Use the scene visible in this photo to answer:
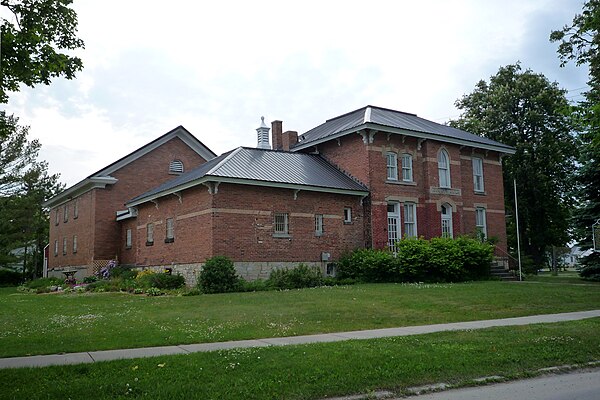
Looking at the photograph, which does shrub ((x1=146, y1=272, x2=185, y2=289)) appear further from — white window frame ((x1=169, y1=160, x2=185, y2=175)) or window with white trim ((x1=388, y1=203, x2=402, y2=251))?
white window frame ((x1=169, y1=160, x2=185, y2=175))

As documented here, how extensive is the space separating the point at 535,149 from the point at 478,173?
35.0 ft

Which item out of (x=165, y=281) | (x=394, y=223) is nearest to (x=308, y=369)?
(x=165, y=281)

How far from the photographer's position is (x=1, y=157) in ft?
150

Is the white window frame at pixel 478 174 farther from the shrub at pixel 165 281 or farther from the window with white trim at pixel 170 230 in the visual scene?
the shrub at pixel 165 281

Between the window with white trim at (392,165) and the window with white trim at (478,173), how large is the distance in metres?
7.31

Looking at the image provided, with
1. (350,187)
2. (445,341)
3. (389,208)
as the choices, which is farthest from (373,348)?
(389,208)

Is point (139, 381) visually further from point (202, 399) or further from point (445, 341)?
point (445, 341)

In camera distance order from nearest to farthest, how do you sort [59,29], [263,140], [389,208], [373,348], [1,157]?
[373,348], [59,29], [389,208], [263,140], [1,157]

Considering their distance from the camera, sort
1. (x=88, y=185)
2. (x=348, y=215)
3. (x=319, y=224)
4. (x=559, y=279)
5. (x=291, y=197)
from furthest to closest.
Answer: (x=88, y=185)
(x=559, y=279)
(x=348, y=215)
(x=319, y=224)
(x=291, y=197)

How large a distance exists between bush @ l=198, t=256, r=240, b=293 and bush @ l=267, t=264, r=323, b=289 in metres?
1.74

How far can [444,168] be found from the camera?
31750 millimetres

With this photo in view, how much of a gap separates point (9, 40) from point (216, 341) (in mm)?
7835

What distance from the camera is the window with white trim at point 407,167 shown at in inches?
1188

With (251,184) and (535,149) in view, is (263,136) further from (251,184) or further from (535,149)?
(535,149)
